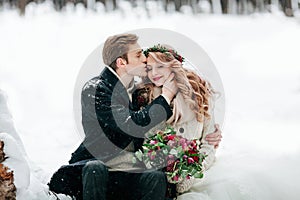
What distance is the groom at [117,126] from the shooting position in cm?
217

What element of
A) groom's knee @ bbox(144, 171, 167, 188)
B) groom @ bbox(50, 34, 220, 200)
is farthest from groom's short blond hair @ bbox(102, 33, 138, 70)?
groom's knee @ bbox(144, 171, 167, 188)

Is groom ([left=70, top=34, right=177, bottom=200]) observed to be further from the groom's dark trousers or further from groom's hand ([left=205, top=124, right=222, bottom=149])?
groom's hand ([left=205, top=124, right=222, bottom=149])

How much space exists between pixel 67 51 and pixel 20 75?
275 millimetres

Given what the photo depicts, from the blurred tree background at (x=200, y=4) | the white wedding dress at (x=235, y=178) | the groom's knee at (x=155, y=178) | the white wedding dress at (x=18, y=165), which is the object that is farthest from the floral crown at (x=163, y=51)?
the blurred tree background at (x=200, y=4)

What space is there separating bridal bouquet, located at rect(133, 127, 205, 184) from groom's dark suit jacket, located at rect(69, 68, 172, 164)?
0.05 metres

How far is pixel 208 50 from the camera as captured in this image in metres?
3.33

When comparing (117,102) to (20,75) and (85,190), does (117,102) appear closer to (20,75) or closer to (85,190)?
(85,190)

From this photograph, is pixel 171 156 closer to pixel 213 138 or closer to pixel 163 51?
pixel 213 138

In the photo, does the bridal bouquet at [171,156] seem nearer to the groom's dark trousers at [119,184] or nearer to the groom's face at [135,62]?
the groom's dark trousers at [119,184]

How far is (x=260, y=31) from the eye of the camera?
3379 millimetres

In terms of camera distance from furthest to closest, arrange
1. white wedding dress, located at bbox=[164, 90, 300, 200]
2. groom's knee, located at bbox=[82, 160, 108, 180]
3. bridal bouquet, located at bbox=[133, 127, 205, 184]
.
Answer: white wedding dress, located at bbox=[164, 90, 300, 200]
bridal bouquet, located at bbox=[133, 127, 205, 184]
groom's knee, located at bbox=[82, 160, 108, 180]

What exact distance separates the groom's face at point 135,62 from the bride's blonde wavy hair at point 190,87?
38 mm

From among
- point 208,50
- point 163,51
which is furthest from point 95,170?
point 208,50

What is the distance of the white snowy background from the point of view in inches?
117
